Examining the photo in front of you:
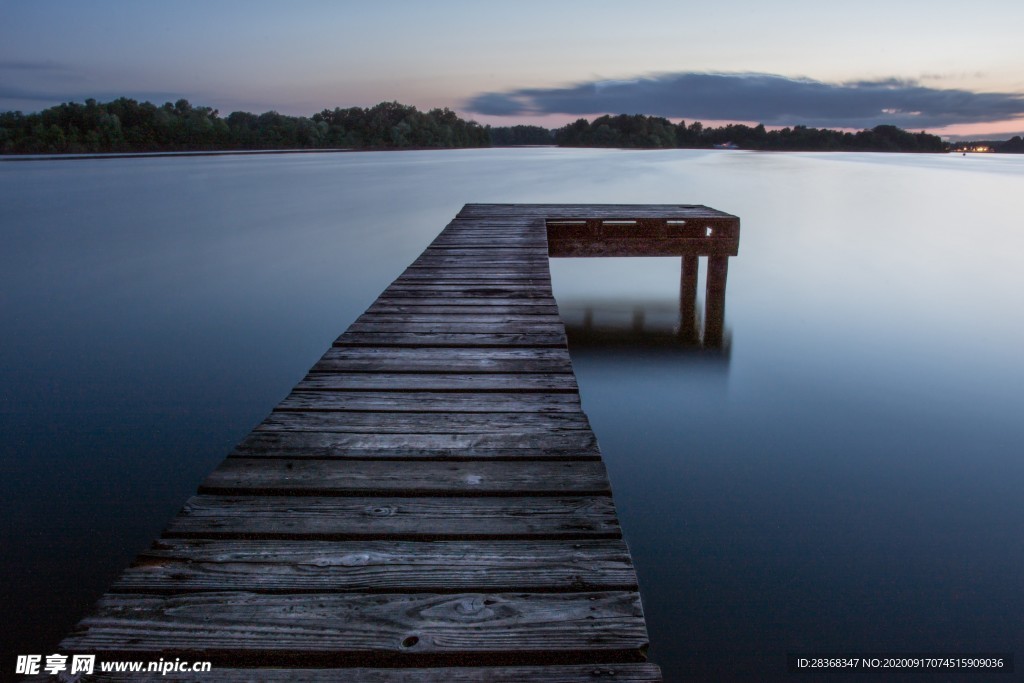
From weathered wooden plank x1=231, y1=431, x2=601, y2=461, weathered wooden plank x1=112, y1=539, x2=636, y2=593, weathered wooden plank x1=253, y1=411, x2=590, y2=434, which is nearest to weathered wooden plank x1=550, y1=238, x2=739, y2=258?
weathered wooden plank x1=253, y1=411, x2=590, y2=434

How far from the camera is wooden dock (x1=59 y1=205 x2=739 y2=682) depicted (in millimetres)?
1405

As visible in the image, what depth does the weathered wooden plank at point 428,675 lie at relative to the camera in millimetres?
1347

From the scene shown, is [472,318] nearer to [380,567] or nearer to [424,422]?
[424,422]

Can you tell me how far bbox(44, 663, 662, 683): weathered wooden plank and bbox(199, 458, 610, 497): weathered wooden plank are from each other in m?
0.71

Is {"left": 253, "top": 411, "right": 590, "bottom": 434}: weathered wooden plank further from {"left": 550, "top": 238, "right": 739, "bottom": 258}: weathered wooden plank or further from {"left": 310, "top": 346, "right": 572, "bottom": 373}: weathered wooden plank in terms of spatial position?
{"left": 550, "top": 238, "right": 739, "bottom": 258}: weathered wooden plank

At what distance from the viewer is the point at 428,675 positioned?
136 centimetres

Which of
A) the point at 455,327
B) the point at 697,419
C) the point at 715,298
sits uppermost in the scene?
the point at 455,327

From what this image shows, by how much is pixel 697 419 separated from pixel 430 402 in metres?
4.34

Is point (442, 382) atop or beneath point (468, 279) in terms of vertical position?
beneath

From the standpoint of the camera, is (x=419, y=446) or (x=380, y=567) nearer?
(x=380, y=567)

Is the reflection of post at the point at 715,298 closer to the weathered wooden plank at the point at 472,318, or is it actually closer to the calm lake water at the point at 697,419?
the calm lake water at the point at 697,419

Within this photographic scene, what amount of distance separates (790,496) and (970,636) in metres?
1.60

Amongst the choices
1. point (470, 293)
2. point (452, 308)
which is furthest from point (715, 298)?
point (452, 308)

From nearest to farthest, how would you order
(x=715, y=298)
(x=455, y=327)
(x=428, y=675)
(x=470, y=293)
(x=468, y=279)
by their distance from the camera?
1. (x=428, y=675)
2. (x=455, y=327)
3. (x=470, y=293)
4. (x=468, y=279)
5. (x=715, y=298)
